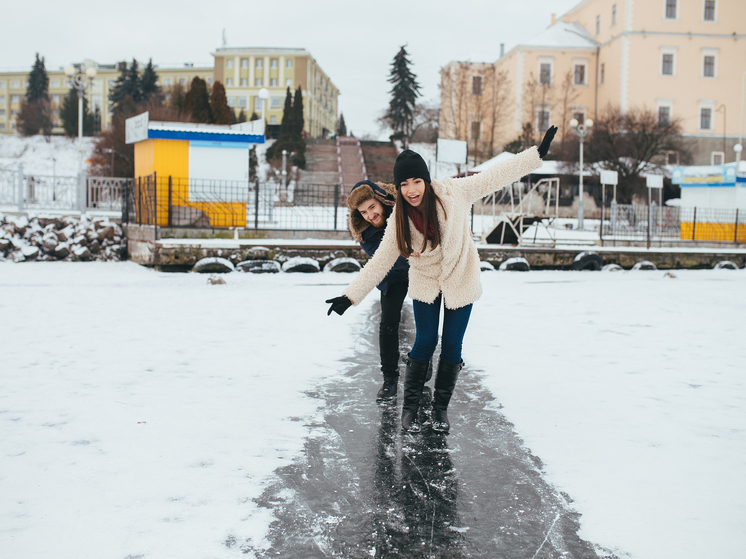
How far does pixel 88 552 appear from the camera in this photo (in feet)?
Result: 6.95

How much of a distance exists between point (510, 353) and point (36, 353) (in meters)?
4.05

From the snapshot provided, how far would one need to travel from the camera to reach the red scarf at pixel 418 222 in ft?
10.6

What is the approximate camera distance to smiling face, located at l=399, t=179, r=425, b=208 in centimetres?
319

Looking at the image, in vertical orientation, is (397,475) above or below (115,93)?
below

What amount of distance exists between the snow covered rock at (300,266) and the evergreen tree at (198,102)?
3055cm

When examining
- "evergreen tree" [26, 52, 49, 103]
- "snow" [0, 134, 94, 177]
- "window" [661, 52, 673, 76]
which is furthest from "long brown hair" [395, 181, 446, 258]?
"evergreen tree" [26, 52, 49, 103]

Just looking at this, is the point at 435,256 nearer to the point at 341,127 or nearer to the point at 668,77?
the point at 668,77

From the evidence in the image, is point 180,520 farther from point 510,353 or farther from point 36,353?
point 510,353

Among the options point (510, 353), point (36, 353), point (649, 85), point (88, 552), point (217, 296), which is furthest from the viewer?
point (649, 85)

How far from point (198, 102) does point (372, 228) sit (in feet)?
131

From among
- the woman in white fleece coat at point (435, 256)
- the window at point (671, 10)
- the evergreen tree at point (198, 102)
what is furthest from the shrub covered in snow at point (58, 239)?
the window at point (671, 10)

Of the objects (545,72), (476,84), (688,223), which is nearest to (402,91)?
(476,84)

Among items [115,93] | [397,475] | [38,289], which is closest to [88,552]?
[397,475]

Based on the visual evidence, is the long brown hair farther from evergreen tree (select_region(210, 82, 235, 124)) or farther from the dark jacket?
evergreen tree (select_region(210, 82, 235, 124))
